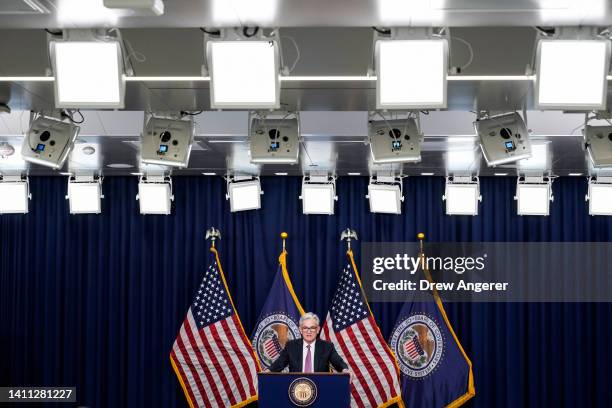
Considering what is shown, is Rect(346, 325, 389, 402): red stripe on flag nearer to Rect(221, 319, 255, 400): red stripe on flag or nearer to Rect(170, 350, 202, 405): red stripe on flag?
Rect(221, 319, 255, 400): red stripe on flag

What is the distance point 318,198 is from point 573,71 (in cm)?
613

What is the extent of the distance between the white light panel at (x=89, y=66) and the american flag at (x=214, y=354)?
622 cm

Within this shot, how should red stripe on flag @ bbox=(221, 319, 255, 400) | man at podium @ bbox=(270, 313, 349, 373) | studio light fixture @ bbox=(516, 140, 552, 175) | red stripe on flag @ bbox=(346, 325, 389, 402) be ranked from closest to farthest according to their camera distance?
1. man at podium @ bbox=(270, 313, 349, 373)
2. studio light fixture @ bbox=(516, 140, 552, 175)
3. red stripe on flag @ bbox=(346, 325, 389, 402)
4. red stripe on flag @ bbox=(221, 319, 255, 400)

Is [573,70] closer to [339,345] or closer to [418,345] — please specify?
[339,345]

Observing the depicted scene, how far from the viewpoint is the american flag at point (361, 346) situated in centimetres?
1001

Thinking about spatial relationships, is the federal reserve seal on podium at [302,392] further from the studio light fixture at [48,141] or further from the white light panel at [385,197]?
the white light panel at [385,197]

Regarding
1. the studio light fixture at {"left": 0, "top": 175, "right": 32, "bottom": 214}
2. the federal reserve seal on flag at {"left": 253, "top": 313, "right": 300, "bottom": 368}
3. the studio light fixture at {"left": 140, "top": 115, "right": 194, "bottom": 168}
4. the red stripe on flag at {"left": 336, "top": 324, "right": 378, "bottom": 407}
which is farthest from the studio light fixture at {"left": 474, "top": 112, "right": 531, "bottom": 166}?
the studio light fixture at {"left": 0, "top": 175, "right": 32, "bottom": 214}

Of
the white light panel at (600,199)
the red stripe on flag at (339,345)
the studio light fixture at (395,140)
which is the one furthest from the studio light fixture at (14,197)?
the white light panel at (600,199)

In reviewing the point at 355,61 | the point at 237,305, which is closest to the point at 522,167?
the point at 237,305

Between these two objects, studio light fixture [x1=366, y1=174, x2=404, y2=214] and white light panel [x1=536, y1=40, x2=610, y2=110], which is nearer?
white light panel [x1=536, y1=40, x2=610, y2=110]

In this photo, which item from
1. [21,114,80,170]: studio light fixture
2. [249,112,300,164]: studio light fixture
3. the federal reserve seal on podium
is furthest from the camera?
[249,112,300,164]: studio light fixture

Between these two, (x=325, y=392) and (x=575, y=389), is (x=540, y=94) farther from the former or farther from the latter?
(x=575, y=389)

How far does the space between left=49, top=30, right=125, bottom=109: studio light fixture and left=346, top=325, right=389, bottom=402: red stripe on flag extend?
6306mm

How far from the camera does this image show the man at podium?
6668 mm
